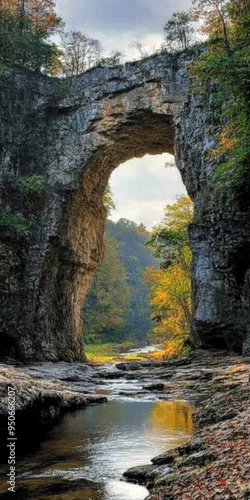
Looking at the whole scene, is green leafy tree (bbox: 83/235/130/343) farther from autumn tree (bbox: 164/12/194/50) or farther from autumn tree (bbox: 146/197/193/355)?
autumn tree (bbox: 164/12/194/50)

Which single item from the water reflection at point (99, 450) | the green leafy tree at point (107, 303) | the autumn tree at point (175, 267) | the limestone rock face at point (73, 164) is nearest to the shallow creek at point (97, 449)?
the water reflection at point (99, 450)

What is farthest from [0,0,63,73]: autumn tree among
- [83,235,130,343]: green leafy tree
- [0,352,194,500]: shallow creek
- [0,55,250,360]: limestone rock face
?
[83,235,130,343]: green leafy tree

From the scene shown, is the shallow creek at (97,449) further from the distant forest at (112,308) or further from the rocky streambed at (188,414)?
the distant forest at (112,308)

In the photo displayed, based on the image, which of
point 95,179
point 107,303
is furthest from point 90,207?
point 107,303

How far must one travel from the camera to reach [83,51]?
37.4 meters

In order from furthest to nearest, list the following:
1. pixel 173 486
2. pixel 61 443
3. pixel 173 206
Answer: pixel 173 206 < pixel 61 443 < pixel 173 486

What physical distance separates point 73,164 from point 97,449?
2437 cm

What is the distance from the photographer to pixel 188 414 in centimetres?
1134

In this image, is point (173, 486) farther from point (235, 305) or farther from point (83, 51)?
point (83, 51)

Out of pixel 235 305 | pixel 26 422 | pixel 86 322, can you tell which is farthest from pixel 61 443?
pixel 86 322

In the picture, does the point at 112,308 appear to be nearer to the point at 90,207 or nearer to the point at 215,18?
the point at 90,207

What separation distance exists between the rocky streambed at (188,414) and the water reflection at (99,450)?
0.92 ft

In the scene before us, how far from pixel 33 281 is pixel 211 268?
10996mm

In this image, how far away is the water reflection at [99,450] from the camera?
605 cm
